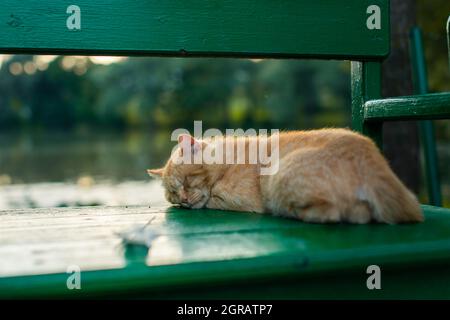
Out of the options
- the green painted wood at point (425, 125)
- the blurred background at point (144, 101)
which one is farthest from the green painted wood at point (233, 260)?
the blurred background at point (144, 101)

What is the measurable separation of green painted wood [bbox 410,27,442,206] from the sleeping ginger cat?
150 centimetres

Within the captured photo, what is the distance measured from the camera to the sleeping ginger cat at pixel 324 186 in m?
1.87

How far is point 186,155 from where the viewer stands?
2621mm

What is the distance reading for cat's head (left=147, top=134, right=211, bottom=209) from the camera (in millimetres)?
2443

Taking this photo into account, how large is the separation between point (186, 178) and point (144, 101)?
23.9 meters

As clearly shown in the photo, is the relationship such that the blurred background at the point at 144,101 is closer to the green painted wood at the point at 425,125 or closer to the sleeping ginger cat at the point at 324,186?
the green painted wood at the point at 425,125

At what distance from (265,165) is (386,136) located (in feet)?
7.63

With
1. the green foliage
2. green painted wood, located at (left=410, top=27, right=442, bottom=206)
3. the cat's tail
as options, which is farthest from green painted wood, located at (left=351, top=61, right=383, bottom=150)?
the green foliage

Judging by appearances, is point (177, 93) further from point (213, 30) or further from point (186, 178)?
point (213, 30)

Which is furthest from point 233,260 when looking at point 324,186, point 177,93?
point 177,93

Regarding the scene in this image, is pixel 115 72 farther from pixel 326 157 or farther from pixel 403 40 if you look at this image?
pixel 326 157

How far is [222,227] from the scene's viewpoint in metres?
1.77

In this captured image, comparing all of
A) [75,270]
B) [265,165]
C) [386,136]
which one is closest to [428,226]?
[265,165]
